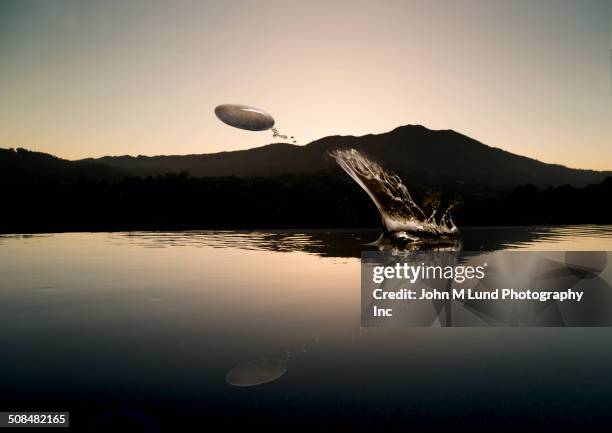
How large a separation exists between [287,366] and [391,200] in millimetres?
35777

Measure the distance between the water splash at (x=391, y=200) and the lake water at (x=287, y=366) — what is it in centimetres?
2191

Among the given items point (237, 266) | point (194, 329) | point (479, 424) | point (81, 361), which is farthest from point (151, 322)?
point (237, 266)

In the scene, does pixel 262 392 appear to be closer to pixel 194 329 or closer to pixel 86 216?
pixel 194 329

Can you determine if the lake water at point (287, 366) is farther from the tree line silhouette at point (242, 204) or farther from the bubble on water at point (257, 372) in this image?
the tree line silhouette at point (242, 204)

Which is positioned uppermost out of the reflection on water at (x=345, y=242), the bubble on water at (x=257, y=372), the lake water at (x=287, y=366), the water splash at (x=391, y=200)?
the water splash at (x=391, y=200)

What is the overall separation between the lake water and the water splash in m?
21.9

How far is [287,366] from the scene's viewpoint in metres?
10.9

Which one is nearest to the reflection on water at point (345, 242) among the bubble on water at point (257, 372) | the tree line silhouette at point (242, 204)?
the bubble on water at point (257, 372)

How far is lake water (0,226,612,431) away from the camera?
27.6ft

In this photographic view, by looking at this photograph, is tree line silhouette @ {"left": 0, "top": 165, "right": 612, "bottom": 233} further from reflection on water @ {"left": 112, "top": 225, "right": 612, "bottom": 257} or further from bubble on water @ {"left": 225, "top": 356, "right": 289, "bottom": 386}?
bubble on water @ {"left": 225, "top": 356, "right": 289, "bottom": 386}

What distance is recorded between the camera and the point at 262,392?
9.30 metres

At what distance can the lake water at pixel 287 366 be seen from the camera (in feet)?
27.6

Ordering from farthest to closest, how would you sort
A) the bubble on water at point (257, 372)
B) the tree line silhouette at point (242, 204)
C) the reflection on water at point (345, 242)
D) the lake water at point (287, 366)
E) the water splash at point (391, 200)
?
the tree line silhouette at point (242, 204) < the reflection on water at point (345, 242) < the water splash at point (391, 200) < the bubble on water at point (257, 372) < the lake water at point (287, 366)

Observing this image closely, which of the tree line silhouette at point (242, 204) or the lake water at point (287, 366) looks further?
the tree line silhouette at point (242, 204)
